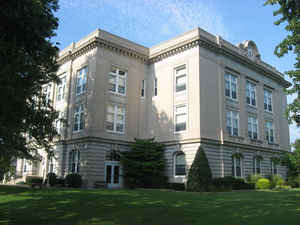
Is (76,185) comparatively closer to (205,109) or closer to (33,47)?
(205,109)

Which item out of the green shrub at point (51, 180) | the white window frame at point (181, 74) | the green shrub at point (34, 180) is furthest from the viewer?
the green shrub at point (34, 180)

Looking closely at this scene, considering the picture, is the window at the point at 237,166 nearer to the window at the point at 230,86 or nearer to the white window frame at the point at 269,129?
the window at the point at 230,86

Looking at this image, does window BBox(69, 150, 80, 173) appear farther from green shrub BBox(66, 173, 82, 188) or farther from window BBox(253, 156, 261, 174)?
window BBox(253, 156, 261, 174)

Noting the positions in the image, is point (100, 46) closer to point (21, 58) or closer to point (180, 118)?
point (180, 118)

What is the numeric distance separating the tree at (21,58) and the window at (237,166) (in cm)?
2059

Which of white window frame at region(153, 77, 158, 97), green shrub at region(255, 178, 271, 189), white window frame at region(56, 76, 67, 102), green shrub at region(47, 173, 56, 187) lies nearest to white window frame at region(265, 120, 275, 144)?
green shrub at region(255, 178, 271, 189)

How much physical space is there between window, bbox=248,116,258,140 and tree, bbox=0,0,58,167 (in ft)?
80.5

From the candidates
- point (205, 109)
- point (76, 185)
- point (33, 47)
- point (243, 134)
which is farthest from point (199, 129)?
point (33, 47)

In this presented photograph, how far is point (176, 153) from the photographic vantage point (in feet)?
100

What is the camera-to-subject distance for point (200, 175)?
84.8ft

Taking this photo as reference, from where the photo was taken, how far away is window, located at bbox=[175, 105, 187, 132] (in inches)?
1205

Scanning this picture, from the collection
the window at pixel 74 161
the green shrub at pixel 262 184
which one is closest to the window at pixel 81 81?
the window at pixel 74 161

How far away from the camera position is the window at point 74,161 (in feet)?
100

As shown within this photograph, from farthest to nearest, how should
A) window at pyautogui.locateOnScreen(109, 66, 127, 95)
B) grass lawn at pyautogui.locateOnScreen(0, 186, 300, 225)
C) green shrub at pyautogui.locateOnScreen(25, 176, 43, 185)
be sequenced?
green shrub at pyautogui.locateOnScreen(25, 176, 43, 185)
window at pyautogui.locateOnScreen(109, 66, 127, 95)
grass lawn at pyautogui.locateOnScreen(0, 186, 300, 225)
